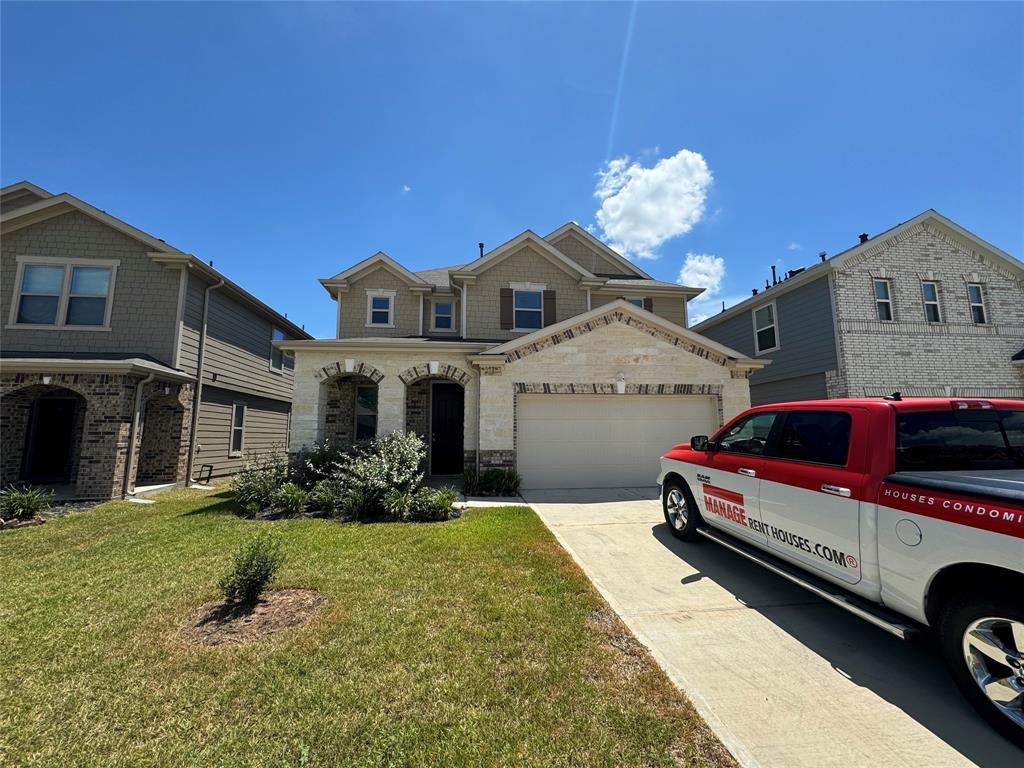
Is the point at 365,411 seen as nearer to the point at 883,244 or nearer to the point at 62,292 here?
the point at 62,292

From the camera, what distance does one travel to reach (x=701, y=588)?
15.2ft

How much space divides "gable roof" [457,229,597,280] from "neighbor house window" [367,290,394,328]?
272 cm

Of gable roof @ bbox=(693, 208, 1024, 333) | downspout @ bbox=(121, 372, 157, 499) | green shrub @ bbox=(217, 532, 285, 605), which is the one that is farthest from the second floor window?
gable roof @ bbox=(693, 208, 1024, 333)

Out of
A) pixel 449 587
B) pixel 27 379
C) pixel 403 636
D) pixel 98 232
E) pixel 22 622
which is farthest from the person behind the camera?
pixel 98 232

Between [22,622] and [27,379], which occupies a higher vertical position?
[27,379]

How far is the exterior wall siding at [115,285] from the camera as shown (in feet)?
37.4

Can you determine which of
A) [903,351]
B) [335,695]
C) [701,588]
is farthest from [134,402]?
[903,351]

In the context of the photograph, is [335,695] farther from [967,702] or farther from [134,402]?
[134,402]

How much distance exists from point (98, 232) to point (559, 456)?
560 inches

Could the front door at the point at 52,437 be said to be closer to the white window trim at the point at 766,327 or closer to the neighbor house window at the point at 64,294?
the neighbor house window at the point at 64,294

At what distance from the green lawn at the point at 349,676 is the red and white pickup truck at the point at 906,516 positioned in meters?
1.74

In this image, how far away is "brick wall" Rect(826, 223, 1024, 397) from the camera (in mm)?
12859

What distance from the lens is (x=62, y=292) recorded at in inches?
456

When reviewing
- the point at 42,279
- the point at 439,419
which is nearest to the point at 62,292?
the point at 42,279
